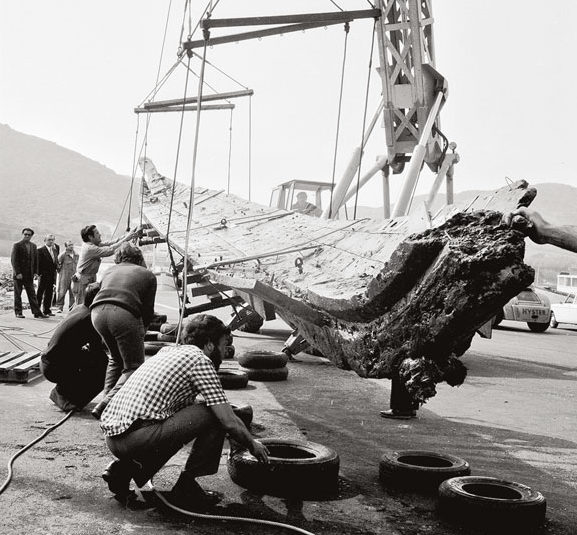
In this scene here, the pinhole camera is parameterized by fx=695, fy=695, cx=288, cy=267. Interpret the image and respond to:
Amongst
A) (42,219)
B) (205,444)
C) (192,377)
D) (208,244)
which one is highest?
(42,219)

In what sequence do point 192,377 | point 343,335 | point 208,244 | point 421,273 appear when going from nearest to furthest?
point 192,377 < point 421,273 < point 343,335 < point 208,244

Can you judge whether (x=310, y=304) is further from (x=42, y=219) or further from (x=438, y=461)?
(x=42, y=219)

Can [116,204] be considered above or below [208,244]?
above

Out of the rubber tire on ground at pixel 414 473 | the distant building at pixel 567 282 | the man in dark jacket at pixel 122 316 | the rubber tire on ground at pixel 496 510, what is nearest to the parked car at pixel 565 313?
the distant building at pixel 567 282

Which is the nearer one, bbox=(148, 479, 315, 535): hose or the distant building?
bbox=(148, 479, 315, 535): hose

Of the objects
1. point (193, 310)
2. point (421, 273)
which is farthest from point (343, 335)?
point (193, 310)

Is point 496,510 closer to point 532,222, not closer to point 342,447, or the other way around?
point 532,222

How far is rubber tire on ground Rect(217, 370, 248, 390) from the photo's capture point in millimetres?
8148

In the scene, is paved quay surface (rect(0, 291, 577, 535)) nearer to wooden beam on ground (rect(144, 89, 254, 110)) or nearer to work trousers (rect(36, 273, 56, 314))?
work trousers (rect(36, 273, 56, 314))

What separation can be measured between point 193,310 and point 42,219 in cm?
10778

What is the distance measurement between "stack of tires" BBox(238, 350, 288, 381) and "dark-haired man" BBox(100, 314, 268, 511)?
466 centimetres

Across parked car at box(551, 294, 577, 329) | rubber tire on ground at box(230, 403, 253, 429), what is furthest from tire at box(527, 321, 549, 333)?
rubber tire on ground at box(230, 403, 253, 429)

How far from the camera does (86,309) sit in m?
6.46

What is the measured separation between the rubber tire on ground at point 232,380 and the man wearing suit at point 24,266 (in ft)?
24.7
